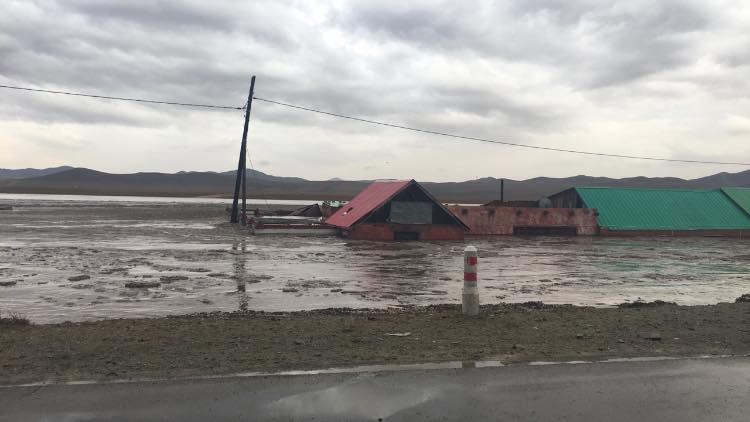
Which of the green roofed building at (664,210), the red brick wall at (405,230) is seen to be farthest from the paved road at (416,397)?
the green roofed building at (664,210)

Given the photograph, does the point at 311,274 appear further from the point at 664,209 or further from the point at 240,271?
the point at 664,209

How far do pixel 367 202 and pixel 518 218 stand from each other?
8591 mm

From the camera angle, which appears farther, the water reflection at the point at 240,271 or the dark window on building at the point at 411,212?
the dark window on building at the point at 411,212

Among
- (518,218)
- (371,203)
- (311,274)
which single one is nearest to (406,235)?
(371,203)

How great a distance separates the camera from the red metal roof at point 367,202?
26922mm

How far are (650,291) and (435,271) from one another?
526 centimetres

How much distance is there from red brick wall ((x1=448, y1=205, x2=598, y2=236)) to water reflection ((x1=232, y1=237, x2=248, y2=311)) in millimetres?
12438

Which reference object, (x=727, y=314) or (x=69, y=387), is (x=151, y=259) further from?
(x=727, y=314)

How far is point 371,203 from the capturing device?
28.1 metres

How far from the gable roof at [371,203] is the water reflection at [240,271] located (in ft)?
19.2

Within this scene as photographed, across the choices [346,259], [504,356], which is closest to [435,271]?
[346,259]

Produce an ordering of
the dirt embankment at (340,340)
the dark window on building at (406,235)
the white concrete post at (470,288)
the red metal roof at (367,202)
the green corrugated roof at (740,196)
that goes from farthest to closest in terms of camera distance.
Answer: the green corrugated roof at (740,196) < the red metal roof at (367,202) < the dark window on building at (406,235) < the white concrete post at (470,288) < the dirt embankment at (340,340)

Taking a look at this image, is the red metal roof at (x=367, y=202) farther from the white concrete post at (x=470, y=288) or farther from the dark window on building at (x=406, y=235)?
the white concrete post at (x=470, y=288)

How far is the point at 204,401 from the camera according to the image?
175 inches
